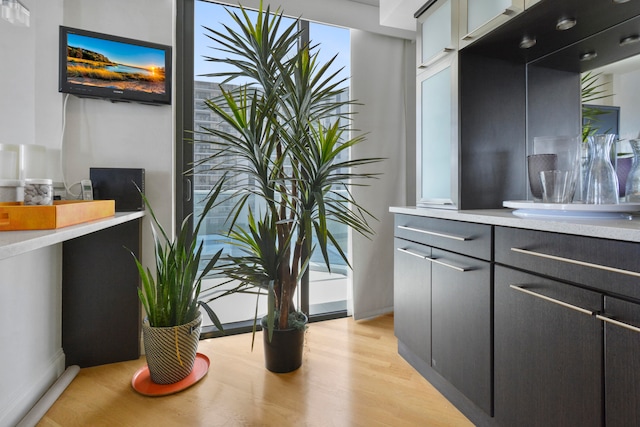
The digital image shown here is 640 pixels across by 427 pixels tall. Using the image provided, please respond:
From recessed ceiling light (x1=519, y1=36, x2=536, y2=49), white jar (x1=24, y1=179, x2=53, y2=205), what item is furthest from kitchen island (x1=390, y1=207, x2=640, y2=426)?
white jar (x1=24, y1=179, x2=53, y2=205)

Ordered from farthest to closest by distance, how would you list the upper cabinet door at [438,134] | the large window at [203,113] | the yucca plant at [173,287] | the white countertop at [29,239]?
the large window at [203,113] < the upper cabinet door at [438,134] < the yucca plant at [173,287] < the white countertop at [29,239]

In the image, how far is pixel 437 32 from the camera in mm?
1886

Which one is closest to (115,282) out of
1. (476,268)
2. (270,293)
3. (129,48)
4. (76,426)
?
(76,426)

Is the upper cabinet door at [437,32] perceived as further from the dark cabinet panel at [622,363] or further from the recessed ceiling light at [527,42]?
the dark cabinet panel at [622,363]

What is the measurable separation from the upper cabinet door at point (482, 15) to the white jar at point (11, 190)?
200cm

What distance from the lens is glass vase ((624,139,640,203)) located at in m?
1.29

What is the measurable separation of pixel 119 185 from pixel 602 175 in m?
2.36

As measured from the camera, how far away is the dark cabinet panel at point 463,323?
1.31 m

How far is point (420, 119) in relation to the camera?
2.06 metres

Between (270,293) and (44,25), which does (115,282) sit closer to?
(270,293)

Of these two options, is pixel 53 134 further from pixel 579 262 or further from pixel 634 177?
pixel 634 177

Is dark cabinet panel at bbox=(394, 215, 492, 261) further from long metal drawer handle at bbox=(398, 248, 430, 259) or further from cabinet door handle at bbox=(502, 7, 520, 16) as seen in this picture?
cabinet door handle at bbox=(502, 7, 520, 16)

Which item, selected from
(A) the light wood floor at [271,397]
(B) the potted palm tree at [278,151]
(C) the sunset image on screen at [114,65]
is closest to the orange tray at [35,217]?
(B) the potted palm tree at [278,151]

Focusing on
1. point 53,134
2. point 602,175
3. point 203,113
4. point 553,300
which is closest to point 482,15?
point 602,175
